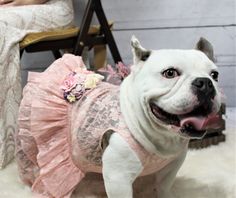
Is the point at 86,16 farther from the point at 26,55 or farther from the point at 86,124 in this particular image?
the point at 86,124

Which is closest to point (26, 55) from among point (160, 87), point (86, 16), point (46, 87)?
point (86, 16)

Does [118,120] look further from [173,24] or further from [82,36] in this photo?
[173,24]

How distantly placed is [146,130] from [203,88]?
146 millimetres

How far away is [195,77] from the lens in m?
0.73

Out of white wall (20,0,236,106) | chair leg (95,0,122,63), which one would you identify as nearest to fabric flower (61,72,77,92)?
chair leg (95,0,122,63)

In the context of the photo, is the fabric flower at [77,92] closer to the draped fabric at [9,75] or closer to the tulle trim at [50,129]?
the tulle trim at [50,129]

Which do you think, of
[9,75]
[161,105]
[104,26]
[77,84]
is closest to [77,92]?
[77,84]

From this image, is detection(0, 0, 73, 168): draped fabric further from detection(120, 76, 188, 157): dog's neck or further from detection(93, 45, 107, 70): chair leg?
detection(120, 76, 188, 157): dog's neck

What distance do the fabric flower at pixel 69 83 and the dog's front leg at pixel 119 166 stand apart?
0.16 meters

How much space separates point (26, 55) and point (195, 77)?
114cm

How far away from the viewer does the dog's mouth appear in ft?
2.41

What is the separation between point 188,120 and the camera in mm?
733

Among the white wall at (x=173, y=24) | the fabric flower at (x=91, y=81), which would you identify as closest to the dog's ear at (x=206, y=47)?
the fabric flower at (x=91, y=81)

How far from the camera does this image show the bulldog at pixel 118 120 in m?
0.74
